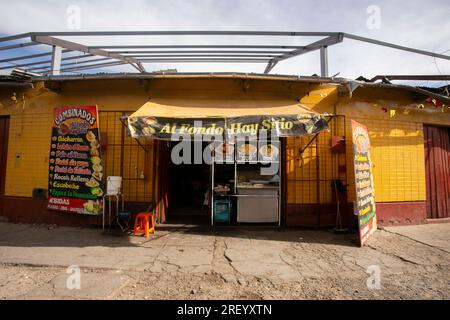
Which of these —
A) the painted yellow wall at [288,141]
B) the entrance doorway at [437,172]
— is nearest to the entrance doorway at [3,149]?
the painted yellow wall at [288,141]

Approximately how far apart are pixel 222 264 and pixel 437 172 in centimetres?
765

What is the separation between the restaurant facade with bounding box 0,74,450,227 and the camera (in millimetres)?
6824

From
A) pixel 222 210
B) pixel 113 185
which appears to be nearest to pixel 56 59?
pixel 113 185

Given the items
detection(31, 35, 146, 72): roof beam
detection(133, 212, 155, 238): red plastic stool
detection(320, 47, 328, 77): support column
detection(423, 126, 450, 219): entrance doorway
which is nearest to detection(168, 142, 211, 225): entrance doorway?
detection(133, 212, 155, 238): red plastic stool

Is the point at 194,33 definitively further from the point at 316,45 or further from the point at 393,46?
the point at 393,46

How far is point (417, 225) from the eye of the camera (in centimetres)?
726

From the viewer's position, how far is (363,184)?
5785 mm

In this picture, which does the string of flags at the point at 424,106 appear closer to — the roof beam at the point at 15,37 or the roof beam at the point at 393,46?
the roof beam at the point at 393,46

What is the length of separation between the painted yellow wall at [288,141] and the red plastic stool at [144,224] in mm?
885

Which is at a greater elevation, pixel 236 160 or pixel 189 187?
pixel 236 160

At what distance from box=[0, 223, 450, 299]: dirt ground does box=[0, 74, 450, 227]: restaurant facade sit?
0.94m

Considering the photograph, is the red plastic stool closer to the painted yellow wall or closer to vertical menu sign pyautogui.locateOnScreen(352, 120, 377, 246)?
the painted yellow wall
